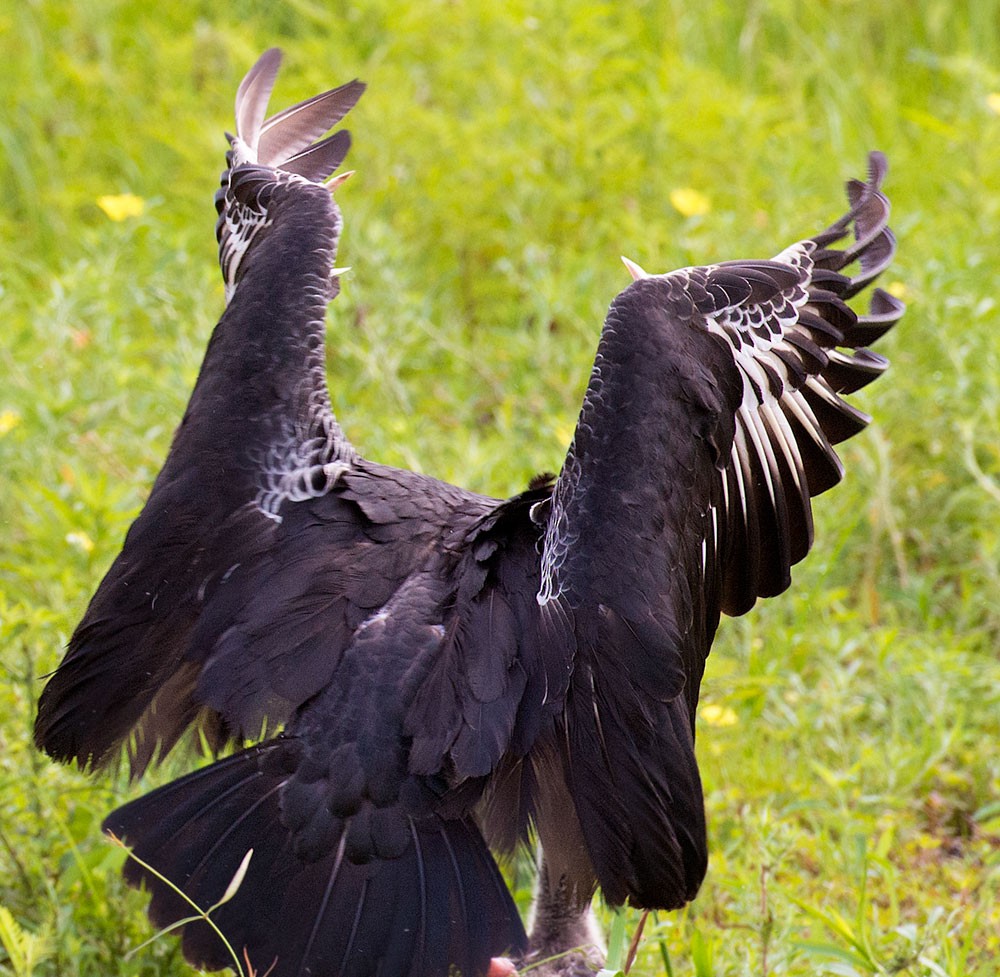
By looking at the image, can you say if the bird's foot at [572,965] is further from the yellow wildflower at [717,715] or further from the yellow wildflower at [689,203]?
the yellow wildflower at [689,203]

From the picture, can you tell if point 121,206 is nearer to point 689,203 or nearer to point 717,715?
point 689,203

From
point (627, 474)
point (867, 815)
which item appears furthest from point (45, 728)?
point (867, 815)

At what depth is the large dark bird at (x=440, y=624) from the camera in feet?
10.1

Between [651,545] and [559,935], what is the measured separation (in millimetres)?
1220

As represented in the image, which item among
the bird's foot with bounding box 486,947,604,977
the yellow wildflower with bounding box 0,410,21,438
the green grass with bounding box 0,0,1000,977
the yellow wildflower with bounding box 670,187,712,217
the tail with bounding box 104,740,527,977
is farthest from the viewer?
the yellow wildflower with bounding box 670,187,712,217

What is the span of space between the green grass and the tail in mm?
359

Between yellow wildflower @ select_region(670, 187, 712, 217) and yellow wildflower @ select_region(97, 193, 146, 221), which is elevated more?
yellow wildflower @ select_region(97, 193, 146, 221)

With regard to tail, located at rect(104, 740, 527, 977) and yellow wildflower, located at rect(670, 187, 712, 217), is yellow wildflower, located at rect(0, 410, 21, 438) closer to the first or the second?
tail, located at rect(104, 740, 527, 977)

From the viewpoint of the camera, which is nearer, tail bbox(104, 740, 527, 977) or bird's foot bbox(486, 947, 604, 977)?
tail bbox(104, 740, 527, 977)

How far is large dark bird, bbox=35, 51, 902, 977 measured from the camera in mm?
3066

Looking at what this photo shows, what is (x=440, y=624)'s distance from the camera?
3.26 m

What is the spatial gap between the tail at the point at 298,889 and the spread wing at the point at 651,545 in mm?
277

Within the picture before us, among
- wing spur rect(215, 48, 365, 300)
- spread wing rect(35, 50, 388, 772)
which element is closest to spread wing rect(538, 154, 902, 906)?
spread wing rect(35, 50, 388, 772)

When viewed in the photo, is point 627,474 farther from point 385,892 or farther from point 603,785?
point 385,892
